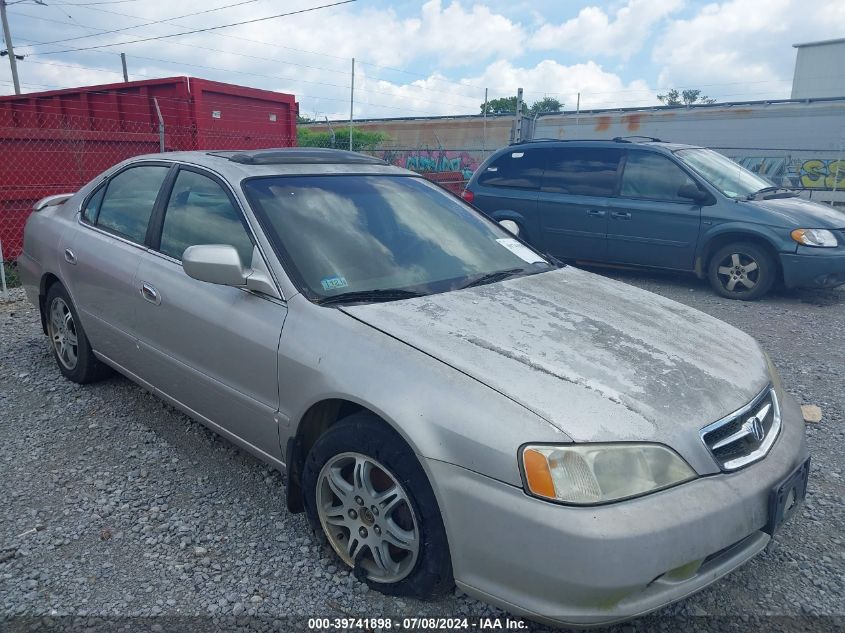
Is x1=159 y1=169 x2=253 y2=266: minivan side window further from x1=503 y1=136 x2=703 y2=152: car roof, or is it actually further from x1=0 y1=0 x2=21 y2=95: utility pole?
x1=0 y1=0 x2=21 y2=95: utility pole

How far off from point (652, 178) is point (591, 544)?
21.4 ft

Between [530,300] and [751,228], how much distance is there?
5.17 meters

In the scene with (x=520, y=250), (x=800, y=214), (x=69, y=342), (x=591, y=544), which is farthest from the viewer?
(x=800, y=214)

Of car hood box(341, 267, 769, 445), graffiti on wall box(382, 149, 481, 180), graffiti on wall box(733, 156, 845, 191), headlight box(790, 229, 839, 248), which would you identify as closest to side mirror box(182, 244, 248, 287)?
car hood box(341, 267, 769, 445)

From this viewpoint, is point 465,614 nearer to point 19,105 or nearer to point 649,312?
point 649,312

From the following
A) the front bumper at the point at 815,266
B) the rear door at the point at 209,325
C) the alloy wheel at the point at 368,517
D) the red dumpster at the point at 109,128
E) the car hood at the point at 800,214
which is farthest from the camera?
the red dumpster at the point at 109,128

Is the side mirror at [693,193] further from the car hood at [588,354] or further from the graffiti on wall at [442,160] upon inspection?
the graffiti on wall at [442,160]

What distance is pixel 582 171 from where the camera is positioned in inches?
319

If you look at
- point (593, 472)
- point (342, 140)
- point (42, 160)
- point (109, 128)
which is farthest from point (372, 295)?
point (342, 140)

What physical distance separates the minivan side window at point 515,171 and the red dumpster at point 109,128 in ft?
13.6

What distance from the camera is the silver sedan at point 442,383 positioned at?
6.43ft

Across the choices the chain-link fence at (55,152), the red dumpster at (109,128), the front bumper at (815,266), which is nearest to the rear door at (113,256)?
the chain-link fence at (55,152)

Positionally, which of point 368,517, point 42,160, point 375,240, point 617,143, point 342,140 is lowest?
point 368,517

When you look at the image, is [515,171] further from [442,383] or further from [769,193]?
[442,383]
